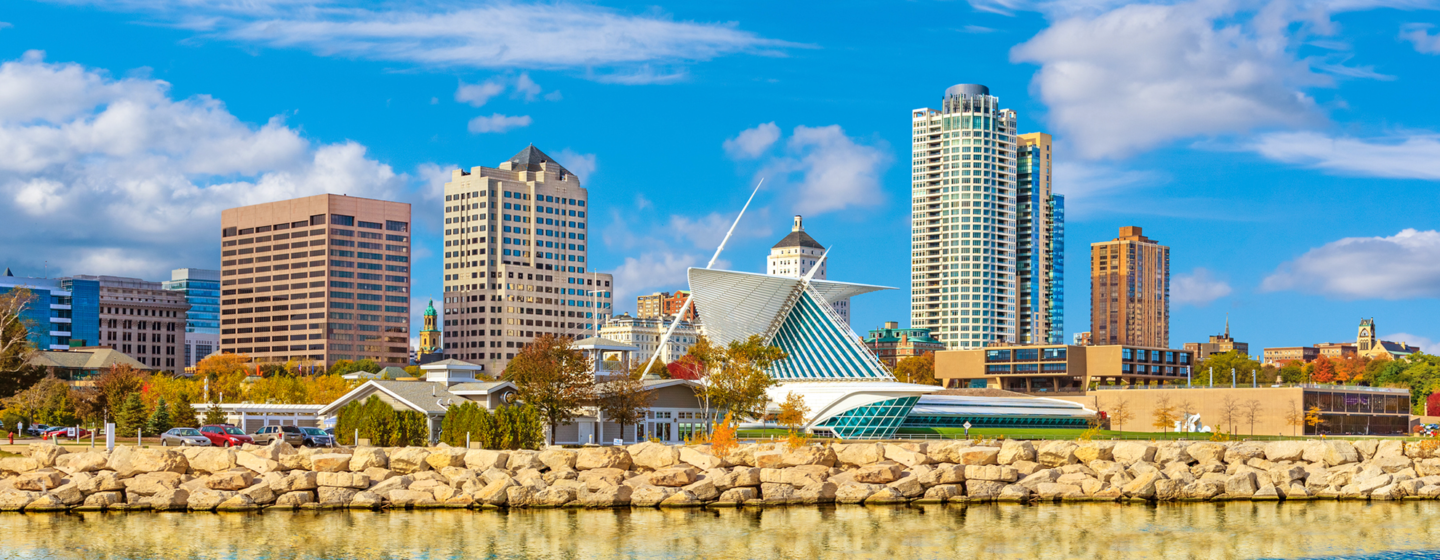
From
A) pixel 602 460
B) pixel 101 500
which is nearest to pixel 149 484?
pixel 101 500

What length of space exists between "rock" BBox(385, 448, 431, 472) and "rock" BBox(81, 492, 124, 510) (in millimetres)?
7727

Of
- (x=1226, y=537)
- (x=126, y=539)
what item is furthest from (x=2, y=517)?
(x=1226, y=537)

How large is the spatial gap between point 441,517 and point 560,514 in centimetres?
319

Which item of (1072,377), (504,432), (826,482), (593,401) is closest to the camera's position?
(826,482)

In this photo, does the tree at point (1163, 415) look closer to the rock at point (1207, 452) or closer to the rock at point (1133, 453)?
the rock at point (1207, 452)

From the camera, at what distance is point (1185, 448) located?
4553 cm

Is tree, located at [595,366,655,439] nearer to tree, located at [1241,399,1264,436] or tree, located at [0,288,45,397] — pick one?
tree, located at [0,288,45,397]

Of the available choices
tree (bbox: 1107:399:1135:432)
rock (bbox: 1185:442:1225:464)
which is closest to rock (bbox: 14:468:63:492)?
rock (bbox: 1185:442:1225:464)

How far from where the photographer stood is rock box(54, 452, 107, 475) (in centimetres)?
4159

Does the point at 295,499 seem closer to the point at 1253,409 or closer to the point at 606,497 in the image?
the point at 606,497

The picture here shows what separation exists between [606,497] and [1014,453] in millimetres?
12975

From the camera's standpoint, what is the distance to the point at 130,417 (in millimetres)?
76188

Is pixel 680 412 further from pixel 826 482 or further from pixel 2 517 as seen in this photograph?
pixel 2 517

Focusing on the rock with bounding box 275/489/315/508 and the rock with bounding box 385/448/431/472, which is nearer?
the rock with bounding box 275/489/315/508
